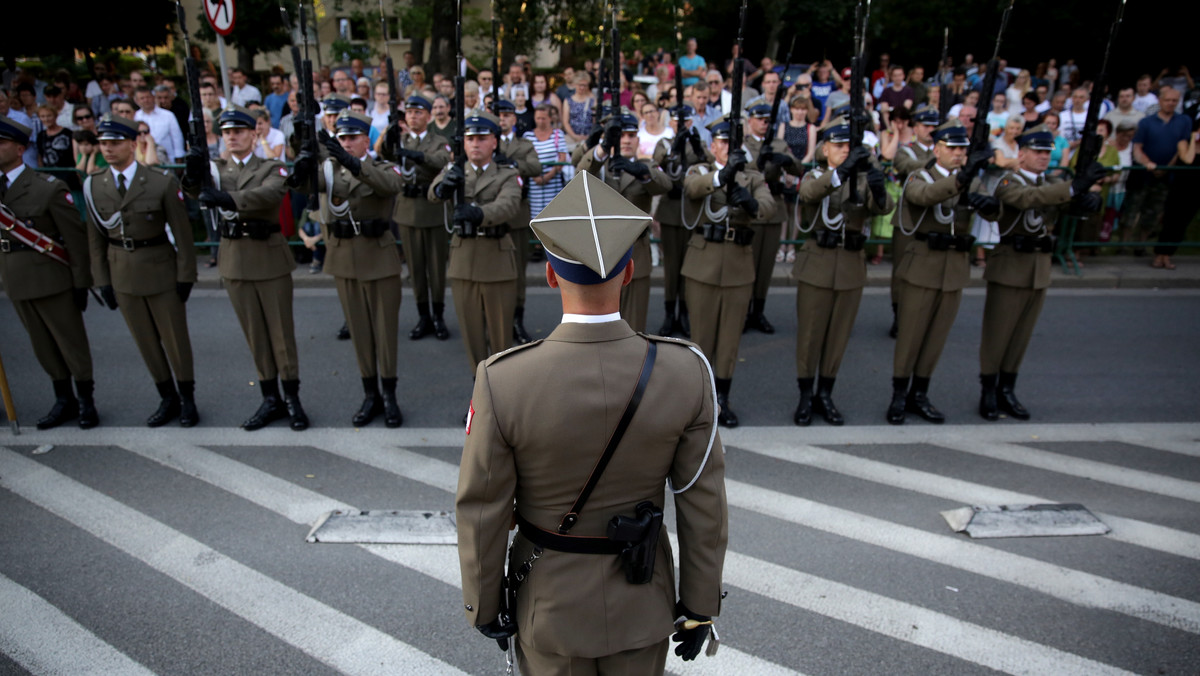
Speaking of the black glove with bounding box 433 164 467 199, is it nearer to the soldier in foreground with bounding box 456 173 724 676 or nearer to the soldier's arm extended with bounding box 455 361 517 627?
the soldier in foreground with bounding box 456 173 724 676

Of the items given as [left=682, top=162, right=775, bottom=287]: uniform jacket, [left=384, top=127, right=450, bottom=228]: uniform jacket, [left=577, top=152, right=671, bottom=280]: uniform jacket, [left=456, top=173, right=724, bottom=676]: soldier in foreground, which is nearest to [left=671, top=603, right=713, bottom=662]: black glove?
[left=456, top=173, right=724, bottom=676]: soldier in foreground

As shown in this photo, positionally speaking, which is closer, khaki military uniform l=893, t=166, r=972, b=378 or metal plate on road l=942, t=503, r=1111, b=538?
metal plate on road l=942, t=503, r=1111, b=538

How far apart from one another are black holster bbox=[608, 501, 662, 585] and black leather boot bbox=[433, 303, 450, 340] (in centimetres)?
605

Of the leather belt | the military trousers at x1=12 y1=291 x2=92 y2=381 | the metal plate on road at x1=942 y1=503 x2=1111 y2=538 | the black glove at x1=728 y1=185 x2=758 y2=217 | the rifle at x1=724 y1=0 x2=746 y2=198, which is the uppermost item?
the rifle at x1=724 y1=0 x2=746 y2=198

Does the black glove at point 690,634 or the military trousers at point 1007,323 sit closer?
the black glove at point 690,634

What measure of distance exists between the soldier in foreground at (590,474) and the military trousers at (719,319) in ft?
12.3

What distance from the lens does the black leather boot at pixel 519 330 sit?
7.83 meters

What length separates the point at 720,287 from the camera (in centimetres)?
606

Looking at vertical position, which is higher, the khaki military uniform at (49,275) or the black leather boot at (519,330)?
the khaki military uniform at (49,275)

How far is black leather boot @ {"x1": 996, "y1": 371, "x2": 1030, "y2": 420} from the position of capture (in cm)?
630

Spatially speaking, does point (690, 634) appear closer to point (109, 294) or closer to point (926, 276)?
point (926, 276)

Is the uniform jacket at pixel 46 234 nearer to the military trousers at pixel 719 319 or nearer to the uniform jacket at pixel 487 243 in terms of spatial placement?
the uniform jacket at pixel 487 243

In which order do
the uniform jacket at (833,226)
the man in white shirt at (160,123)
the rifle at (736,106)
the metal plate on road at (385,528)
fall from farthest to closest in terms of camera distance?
1. the man in white shirt at (160,123)
2. the uniform jacket at (833,226)
3. the rifle at (736,106)
4. the metal plate on road at (385,528)

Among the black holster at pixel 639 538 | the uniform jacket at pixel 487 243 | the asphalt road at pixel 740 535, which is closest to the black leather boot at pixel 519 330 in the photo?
the asphalt road at pixel 740 535
